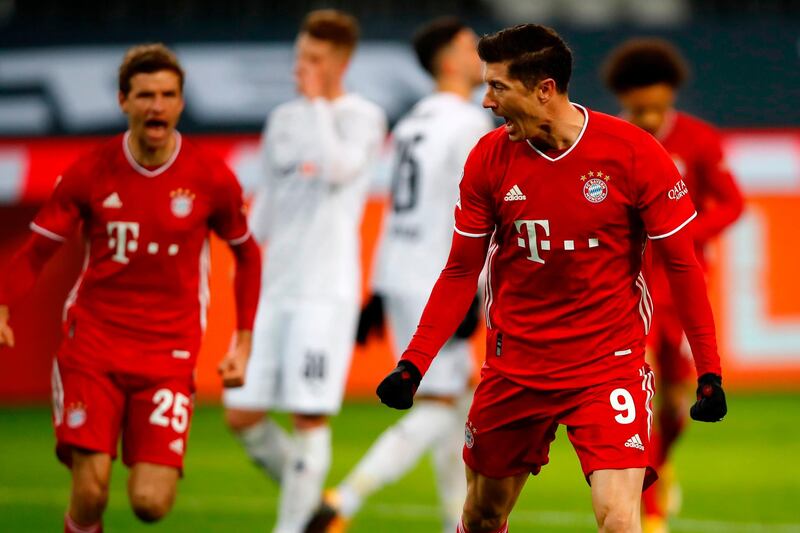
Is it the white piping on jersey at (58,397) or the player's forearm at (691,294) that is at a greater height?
the player's forearm at (691,294)

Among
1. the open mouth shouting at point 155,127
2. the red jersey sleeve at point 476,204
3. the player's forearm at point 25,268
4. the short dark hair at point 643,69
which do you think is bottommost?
the player's forearm at point 25,268

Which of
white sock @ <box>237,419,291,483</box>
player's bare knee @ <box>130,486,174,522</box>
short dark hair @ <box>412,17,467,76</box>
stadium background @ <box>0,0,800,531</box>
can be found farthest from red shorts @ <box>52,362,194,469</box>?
stadium background @ <box>0,0,800,531</box>

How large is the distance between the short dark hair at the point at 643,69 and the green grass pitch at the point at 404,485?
228cm

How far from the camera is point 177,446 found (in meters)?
5.95

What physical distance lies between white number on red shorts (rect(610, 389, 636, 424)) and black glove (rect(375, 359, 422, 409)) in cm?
67

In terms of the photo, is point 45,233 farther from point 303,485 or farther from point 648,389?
point 648,389

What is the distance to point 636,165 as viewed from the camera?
4.93 metres

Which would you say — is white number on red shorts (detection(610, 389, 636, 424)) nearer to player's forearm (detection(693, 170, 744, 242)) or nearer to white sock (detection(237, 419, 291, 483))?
white sock (detection(237, 419, 291, 483))

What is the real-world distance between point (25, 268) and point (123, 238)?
39 centimetres

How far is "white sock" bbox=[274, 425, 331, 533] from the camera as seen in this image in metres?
7.00

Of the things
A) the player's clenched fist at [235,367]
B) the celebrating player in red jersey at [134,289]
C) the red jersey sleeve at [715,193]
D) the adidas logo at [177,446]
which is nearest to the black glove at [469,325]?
the red jersey sleeve at [715,193]

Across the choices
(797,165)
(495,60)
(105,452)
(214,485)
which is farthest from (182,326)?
(797,165)

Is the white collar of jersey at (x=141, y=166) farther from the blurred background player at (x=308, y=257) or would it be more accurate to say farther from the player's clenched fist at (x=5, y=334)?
the blurred background player at (x=308, y=257)

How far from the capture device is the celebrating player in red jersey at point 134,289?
5.82m
